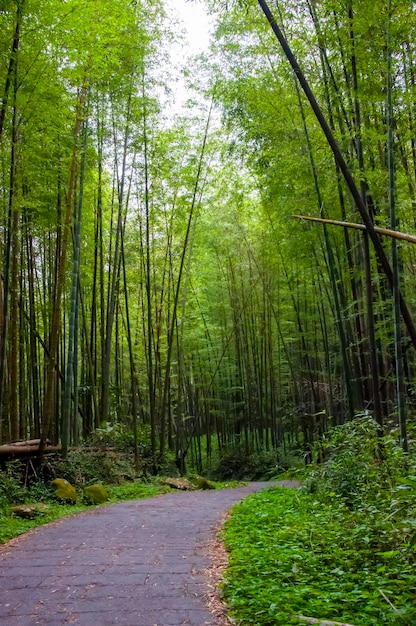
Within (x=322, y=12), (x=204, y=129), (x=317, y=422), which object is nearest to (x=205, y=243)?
(x=204, y=129)

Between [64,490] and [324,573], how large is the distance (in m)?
4.39

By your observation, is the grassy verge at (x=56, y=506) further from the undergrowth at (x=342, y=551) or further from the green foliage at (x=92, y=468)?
the undergrowth at (x=342, y=551)

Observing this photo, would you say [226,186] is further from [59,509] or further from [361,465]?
[361,465]

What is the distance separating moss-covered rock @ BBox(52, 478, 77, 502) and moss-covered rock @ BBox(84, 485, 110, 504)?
0.60 ft

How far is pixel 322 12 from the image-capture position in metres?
4.84

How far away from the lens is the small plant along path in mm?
2363

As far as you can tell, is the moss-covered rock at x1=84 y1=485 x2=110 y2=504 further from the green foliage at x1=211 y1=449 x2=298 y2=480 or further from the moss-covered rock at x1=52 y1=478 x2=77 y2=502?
the green foliage at x1=211 y1=449 x2=298 y2=480

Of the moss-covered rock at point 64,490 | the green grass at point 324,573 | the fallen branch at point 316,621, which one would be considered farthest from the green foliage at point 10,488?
the fallen branch at point 316,621

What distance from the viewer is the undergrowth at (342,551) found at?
Answer: 2131 mm

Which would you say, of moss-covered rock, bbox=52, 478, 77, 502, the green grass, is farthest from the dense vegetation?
moss-covered rock, bbox=52, 478, 77, 502

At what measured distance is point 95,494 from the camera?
6418mm

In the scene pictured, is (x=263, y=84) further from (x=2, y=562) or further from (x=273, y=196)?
(x=2, y=562)

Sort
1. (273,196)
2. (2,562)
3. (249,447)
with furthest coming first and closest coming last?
(249,447) → (273,196) → (2,562)

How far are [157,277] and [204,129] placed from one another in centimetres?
411
